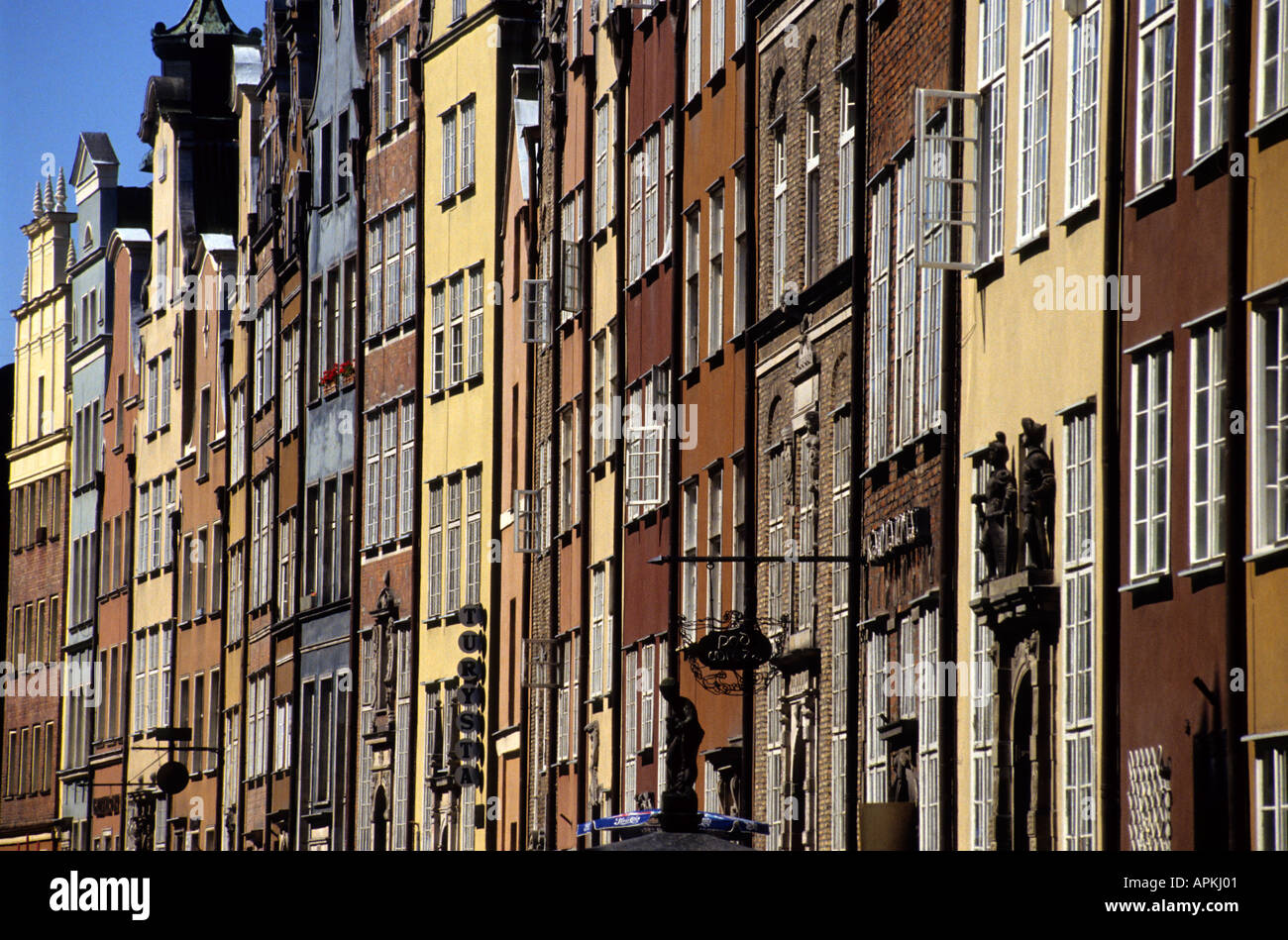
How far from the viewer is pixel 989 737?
22422 mm

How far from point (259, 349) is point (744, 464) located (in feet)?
97.1

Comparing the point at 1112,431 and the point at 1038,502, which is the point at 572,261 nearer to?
the point at 1038,502

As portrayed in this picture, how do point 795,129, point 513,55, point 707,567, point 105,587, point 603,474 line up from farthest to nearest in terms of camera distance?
point 105,587
point 513,55
point 603,474
point 707,567
point 795,129

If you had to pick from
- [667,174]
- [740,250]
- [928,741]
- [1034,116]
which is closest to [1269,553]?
[1034,116]

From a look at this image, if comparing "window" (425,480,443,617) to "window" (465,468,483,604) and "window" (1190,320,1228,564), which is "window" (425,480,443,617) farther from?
"window" (1190,320,1228,564)

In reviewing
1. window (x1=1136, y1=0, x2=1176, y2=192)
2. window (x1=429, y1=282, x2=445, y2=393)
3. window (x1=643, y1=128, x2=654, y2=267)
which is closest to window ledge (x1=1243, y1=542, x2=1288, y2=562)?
window (x1=1136, y1=0, x2=1176, y2=192)

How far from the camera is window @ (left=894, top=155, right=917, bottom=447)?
25.2m

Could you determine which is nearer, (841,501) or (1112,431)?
(1112,431)

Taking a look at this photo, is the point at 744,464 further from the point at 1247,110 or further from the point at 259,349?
the point at 259,349

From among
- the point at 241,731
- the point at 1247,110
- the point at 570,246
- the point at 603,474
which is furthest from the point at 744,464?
the point at 241,731

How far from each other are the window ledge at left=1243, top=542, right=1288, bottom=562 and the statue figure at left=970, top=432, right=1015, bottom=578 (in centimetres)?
451

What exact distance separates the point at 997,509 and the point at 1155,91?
397 cm

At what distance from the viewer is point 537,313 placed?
140ft

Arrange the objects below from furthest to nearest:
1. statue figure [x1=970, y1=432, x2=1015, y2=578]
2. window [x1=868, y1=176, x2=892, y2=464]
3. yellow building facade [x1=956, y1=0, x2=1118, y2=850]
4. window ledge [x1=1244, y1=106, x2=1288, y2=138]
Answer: window [x1=868, y1=176, x2=892, y2=464] < statue figure [x1=970, y1=432, x2=1015, y2=578] < yellow building facade [x1=956, y1=0, x2=1118, y2=850] < window ledge [x1=1244, y1=106, x2=1288, y2=138]
